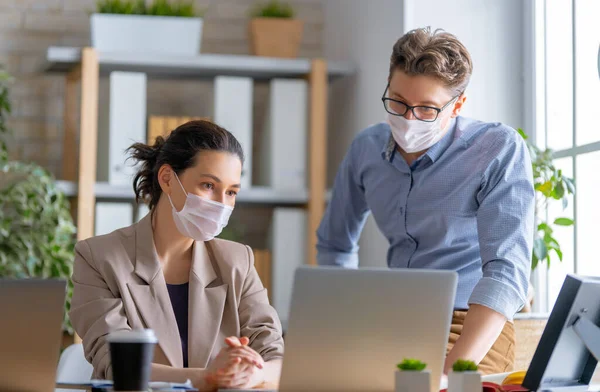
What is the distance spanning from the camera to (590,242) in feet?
8.94

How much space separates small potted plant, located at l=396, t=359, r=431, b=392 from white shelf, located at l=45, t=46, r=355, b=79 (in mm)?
2210

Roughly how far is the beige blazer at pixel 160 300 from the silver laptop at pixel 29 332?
0.45 metres

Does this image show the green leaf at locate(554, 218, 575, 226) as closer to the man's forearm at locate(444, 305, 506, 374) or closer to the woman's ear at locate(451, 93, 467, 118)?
the woman's ear at locate(451, 93, 467, 118)

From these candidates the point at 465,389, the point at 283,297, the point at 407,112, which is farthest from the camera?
the point at 283,297

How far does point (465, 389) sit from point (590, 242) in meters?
1.51

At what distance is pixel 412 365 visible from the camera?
1354mm

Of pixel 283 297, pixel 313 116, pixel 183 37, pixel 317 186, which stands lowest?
pixel 283 297

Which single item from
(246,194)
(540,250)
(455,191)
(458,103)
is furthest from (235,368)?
(246,194)

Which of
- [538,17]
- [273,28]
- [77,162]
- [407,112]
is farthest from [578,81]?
[77,162]

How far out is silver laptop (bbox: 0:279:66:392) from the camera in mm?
1320

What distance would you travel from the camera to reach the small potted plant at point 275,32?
138 inches

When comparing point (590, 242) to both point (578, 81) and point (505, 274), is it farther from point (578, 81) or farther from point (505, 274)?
point (505, 274)

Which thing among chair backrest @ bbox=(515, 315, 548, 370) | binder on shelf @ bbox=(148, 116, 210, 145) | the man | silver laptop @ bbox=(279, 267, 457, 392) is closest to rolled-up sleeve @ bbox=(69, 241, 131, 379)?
silver laptop @ bbox=(279, 267, 457, 392)

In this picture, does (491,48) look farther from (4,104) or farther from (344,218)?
(4,104)
